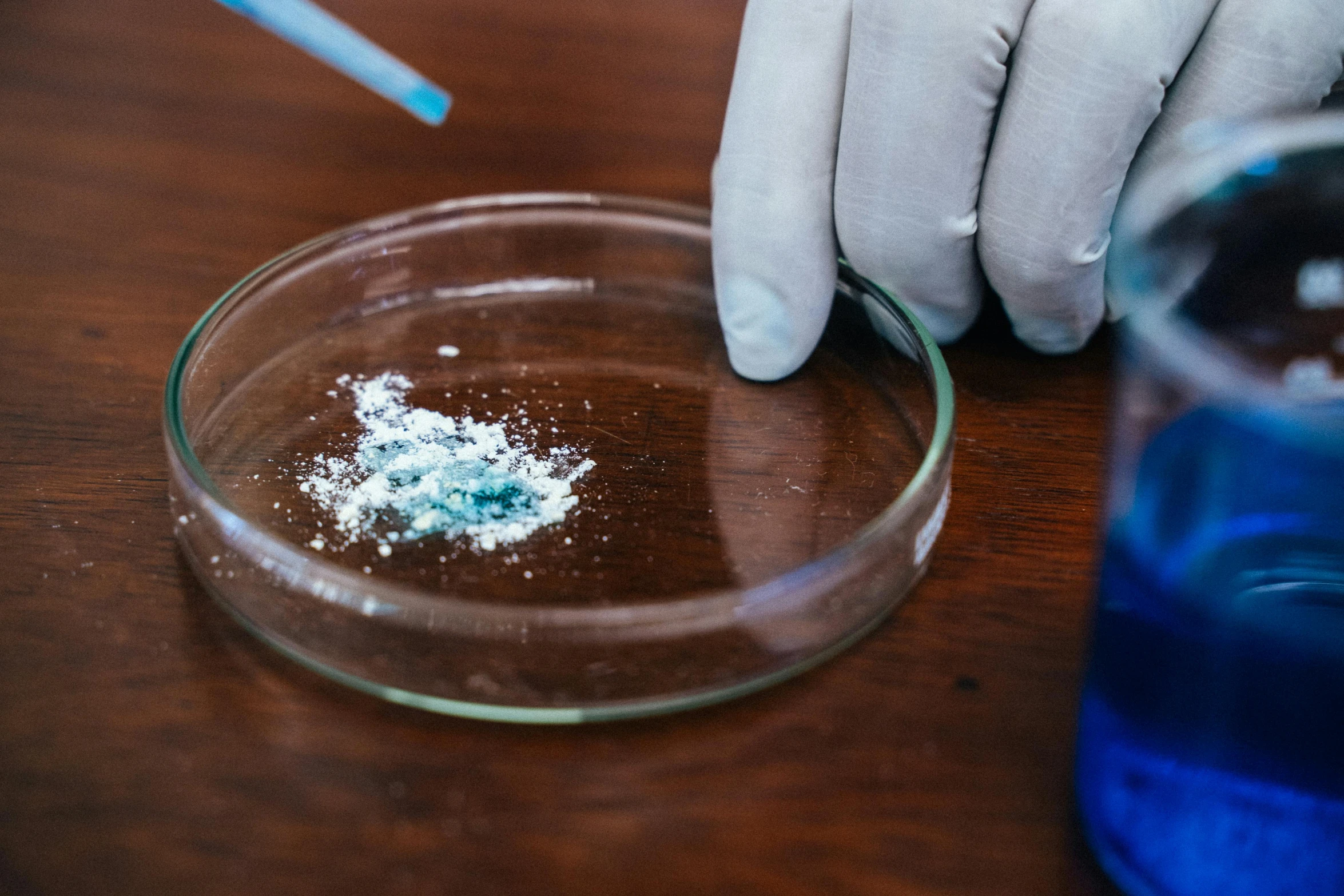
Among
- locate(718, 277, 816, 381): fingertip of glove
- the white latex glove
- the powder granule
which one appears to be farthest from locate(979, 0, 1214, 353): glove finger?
the powder granule

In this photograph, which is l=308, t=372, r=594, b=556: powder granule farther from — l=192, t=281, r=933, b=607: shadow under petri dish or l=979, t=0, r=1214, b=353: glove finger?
l=979, t=0, r=1214, b=353: glove finger

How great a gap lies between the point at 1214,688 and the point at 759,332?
33 cm

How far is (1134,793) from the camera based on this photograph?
0.33 meters

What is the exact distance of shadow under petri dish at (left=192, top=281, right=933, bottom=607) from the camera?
1.55 feet

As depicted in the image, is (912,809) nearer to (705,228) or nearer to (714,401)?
(714,401)

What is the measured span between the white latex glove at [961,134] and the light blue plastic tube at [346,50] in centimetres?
15

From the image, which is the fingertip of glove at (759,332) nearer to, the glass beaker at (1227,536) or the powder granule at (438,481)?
the powder granule at (438,481)

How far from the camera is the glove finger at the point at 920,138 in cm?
53

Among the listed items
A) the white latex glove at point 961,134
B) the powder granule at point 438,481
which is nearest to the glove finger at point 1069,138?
the white latex glove at point 961,134

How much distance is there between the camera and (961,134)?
1.79 feet

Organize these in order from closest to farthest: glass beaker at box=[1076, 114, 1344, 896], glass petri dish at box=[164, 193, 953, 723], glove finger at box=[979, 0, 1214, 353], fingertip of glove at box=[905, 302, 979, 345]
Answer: glass beaker at box=[1076, 114, 1344, 896]
glass petri dish at box=[164, 193, 953, 723]
glove finger at box=[979, 0, 1214, 353]
fingertip of glove at box=[905, 302, 979, 345]

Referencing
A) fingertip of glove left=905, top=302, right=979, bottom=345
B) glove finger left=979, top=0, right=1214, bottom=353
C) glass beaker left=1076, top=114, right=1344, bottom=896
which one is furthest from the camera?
fingertip of glove left=905, top=302, right=979, bottom=345

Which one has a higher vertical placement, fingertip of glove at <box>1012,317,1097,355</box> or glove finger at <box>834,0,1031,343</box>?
glove finger at <box>834,0,1031,343</box>

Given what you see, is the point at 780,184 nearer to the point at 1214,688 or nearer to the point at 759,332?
the point at 759,332
